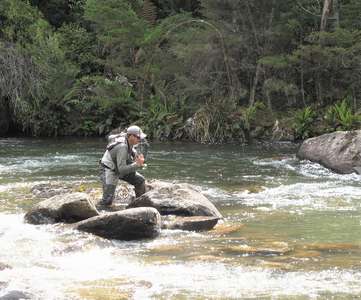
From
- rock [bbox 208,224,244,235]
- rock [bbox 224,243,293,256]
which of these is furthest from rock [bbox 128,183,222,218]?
rock [bbox 224,243,293,256]

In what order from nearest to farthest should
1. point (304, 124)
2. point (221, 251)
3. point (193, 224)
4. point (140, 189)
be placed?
point (221, 251)
point (193, 224)
point (140, 189)
point (304, 124)

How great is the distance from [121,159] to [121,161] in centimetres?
3

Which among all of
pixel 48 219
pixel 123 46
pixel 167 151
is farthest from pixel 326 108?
pixel 48 219

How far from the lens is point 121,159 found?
10.0 metres

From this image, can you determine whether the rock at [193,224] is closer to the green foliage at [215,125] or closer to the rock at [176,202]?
the rock at [176,202]

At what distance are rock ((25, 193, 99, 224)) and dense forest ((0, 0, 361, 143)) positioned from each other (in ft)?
41.7

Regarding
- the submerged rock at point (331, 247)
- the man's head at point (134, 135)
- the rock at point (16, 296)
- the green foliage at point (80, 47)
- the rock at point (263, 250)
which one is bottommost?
the rock at point (263, 250)

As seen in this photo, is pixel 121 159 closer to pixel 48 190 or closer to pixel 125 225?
pixel 125 225

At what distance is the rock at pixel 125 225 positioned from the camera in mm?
8789

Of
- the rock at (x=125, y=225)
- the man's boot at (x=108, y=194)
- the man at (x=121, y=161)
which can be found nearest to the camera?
the rock at (x=125, y=225)

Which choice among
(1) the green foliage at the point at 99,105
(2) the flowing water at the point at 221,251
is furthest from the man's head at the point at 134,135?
(1) the green foliage at the point at 99,105

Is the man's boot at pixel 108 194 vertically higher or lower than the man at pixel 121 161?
lower

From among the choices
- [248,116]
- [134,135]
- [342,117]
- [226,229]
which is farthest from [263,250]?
[248,116]

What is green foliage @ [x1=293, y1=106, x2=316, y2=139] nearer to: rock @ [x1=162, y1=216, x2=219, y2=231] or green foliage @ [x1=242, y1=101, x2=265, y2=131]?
green foliage @ [x1=242, y1=101, x2=265, y2=131]
